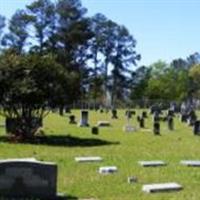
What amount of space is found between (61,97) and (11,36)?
226 ft

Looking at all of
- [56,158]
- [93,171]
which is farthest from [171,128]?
[93,171]

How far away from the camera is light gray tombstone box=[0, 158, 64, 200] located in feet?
40.4

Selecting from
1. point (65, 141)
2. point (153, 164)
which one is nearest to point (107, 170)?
point (153, 164)

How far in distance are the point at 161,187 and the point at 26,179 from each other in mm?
2736

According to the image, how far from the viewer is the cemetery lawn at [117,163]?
43.9ft

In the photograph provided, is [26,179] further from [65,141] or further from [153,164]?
[65,141]

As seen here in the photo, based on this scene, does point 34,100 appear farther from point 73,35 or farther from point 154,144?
point 73,35

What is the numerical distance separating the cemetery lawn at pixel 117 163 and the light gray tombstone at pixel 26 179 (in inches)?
Result: 33.5

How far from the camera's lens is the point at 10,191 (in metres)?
12.4

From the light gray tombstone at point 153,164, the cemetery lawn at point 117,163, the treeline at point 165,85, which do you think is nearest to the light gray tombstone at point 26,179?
the cemetery lawn at point 117,163

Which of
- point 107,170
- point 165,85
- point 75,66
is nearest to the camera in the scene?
point 107,170

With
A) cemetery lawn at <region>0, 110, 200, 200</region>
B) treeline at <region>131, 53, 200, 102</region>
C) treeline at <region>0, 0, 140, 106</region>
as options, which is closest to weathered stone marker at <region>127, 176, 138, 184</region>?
cemetery lawn at <region>0, 110, 200, 200</region>

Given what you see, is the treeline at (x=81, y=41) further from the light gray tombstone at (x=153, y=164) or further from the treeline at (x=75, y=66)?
the light gray tombstone at (x=153, y=164)

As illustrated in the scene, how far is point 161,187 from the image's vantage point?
13.2m
